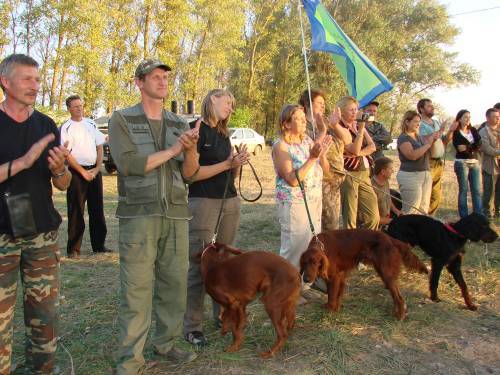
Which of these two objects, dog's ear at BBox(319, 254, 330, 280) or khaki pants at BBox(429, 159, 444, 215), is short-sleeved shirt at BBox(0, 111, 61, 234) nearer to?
dog's ear at BBox(319, 254, 330, 280)

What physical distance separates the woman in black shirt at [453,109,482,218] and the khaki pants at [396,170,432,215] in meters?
1.46

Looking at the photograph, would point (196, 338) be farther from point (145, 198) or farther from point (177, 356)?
point (145, 198)

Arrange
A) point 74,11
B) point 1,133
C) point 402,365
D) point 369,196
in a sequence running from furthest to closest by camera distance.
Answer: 1. point 74,11
2. point 369,196
3. point 402,365
4. point 1,133

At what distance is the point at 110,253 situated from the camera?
6172mm

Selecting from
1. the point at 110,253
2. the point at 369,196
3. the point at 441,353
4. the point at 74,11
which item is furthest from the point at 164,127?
the point at 74,11

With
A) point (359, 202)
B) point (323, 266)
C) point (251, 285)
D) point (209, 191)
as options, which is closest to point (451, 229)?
point (359, 202)

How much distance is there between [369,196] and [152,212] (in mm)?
3211

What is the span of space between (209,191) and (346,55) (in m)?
2.73

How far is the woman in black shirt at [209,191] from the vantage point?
341 centimetres

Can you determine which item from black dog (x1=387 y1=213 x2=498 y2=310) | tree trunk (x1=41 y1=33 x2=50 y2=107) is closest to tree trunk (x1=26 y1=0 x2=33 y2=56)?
tree trunk (x1=41 y1=33 x2=50 y2=107)

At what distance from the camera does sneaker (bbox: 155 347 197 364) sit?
3174mm

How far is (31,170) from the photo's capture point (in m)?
2.75

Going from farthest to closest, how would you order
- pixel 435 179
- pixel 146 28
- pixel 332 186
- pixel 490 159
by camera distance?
pixel 146 28 → pixel 490 159 → pixel 435 179 → pixel 332 186

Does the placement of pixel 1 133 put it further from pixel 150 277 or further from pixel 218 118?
pixel 218 118
